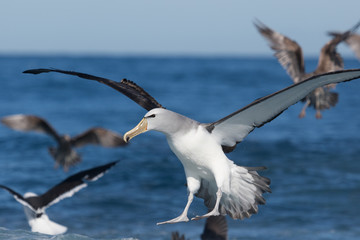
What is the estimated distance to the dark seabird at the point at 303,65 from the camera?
36.0 ft

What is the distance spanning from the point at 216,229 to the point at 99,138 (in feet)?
16.3

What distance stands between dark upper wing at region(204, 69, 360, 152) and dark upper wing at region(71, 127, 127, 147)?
5690mm

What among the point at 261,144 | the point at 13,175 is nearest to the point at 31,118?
the point at 13,175

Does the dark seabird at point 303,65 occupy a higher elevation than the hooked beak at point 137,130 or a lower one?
higher

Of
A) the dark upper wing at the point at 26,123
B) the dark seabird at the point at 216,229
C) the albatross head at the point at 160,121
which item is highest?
the dark upper wing at the point at 26,123

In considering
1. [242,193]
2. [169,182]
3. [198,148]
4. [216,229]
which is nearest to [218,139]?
[198,148]

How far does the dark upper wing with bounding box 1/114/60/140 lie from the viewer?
1165cm

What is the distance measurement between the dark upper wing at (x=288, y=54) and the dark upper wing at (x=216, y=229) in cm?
460

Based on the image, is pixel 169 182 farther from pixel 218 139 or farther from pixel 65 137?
pixel 218 139

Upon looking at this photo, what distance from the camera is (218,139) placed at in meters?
5.73

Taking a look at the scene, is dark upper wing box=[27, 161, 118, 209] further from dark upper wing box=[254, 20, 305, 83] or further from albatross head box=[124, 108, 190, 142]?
dark upper wing box=[254, 20, 305, 83]

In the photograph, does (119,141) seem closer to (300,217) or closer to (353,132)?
(300,217)

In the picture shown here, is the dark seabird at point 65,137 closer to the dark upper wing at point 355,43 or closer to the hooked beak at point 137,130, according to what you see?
Result: the dark upper wing at point 355,43

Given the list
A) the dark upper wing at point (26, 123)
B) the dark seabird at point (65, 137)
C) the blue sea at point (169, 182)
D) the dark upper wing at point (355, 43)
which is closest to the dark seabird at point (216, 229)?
the blue sea at point (169, 182)
